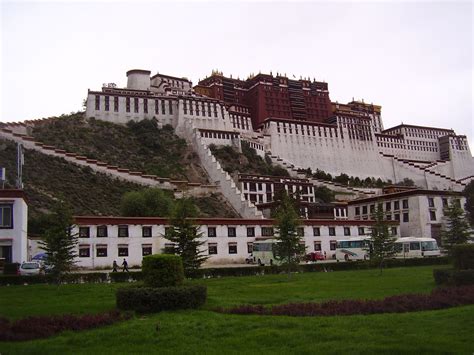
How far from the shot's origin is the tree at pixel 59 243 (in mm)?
29627

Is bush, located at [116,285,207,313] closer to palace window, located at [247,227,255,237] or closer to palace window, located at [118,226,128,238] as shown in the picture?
palace window, located at [118,226,128,238]

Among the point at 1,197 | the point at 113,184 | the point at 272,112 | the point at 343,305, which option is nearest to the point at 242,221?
the point at 1,197

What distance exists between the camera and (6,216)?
1516 inches

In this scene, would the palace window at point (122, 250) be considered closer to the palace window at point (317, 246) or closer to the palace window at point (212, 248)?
the palace window at point (212, 248)

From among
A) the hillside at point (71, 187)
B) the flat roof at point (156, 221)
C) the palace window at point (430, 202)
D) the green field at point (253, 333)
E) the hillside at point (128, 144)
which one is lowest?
the green field at point (253, 333)

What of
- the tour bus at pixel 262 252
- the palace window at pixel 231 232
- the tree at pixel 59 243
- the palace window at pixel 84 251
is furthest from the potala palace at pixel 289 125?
the tree at pixel 59 243

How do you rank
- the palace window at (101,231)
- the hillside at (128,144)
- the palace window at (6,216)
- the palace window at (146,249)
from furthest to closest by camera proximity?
the hillside at (128,144)
the palace window at (146,249)
the palace window at (101,231)
the palace window at (6,216)

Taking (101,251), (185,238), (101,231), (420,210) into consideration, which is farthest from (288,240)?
(420,210)

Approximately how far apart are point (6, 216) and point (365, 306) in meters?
29.3

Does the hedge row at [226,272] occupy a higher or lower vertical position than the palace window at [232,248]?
lower

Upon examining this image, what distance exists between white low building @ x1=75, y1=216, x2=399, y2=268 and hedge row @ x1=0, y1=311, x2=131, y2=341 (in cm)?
2588

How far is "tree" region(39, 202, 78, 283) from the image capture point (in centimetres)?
2963

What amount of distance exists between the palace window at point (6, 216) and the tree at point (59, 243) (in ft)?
29.8

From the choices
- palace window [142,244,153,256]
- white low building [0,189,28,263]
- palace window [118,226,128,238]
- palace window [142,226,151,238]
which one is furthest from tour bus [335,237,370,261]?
white low building [0,189,28,263]
